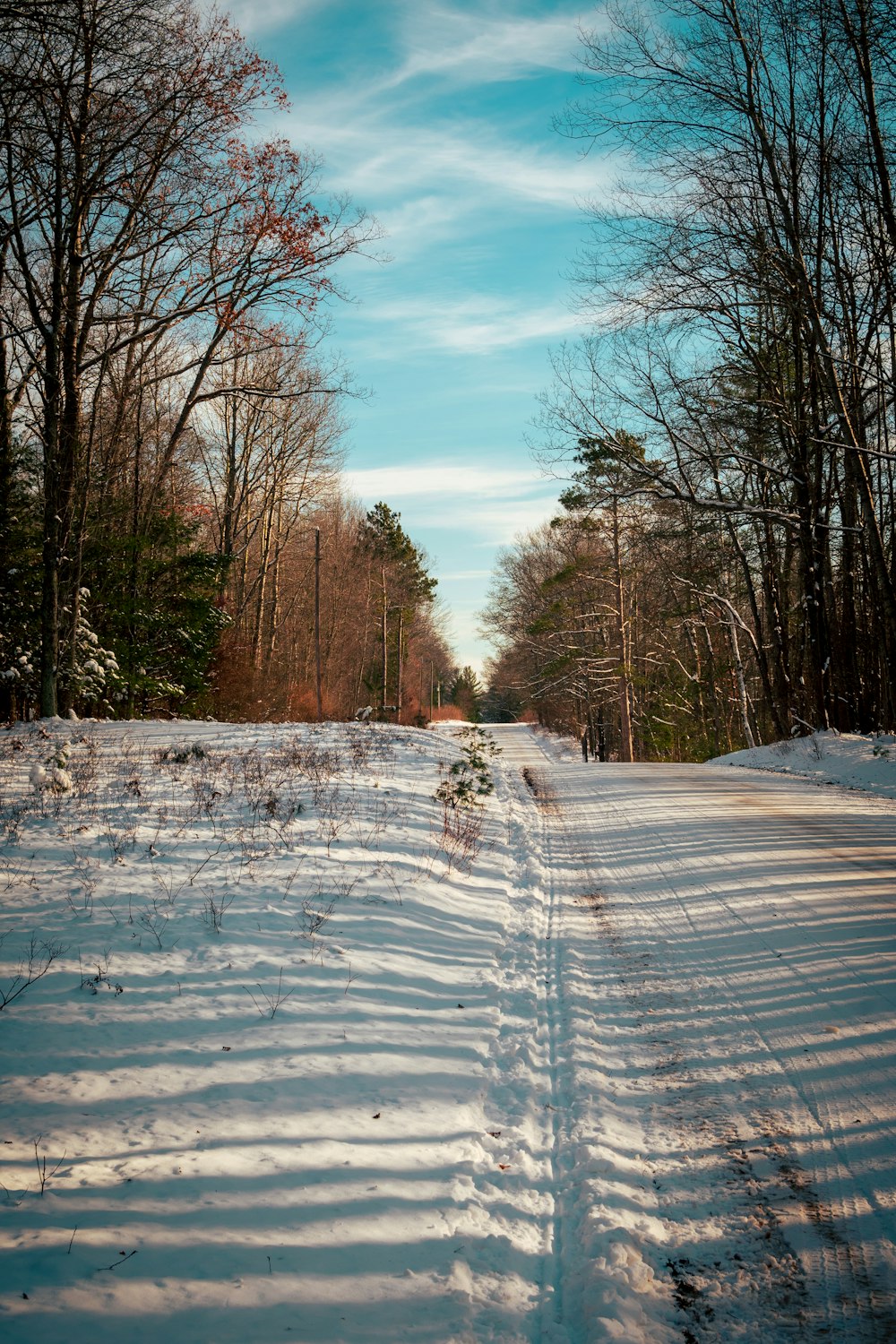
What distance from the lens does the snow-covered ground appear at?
2.52m

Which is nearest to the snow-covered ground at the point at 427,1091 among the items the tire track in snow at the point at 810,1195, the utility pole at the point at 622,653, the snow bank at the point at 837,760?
the tire track in snow at the point at 810,1195

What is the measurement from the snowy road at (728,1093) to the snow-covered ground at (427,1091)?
2 centimetres

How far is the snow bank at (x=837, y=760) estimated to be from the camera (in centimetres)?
1207

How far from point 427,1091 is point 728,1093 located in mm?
1474

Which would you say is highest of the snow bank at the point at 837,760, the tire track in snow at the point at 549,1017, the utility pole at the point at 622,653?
the utility pole at the point at 622,653

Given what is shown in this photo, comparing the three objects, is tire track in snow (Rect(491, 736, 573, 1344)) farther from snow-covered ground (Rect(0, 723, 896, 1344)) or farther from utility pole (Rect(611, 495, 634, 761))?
utility pole (Rect(611, 495, 634, 761))

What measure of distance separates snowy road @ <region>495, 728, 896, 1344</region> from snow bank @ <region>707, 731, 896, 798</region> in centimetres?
497

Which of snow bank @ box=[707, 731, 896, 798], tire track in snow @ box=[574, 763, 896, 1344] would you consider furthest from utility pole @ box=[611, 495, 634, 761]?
tire track in snow @ box=[574, 763, 896, 1344]

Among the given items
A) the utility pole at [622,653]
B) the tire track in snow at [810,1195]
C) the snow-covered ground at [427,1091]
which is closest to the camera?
the tire track in snow at [810,1195]

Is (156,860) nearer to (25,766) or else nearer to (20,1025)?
(20,1025)

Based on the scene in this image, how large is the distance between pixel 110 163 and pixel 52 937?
14.7 m

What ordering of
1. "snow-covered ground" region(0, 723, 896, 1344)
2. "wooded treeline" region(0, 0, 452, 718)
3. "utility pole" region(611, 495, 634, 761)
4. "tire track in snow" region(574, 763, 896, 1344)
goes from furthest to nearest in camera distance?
1. "utility pole" region(611, 495, 634, 761)
2. "wooded treeline" region(0, 0, 452, 718)
3. "snow-covered ground" region(0, 723, 896, 1344)
4. "tire track in snow" region(574, 763, 896, 1344)

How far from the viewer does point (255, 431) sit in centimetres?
3238

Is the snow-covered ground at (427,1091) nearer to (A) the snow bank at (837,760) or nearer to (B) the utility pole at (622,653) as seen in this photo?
(A) the snow bank at (837,760)
